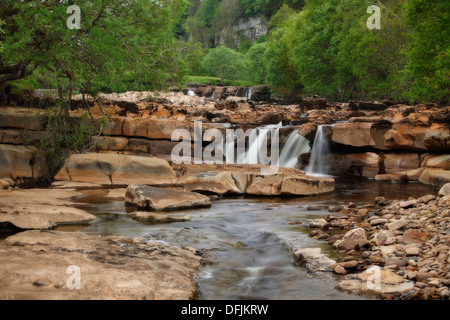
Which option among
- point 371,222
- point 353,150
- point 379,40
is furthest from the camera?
point 379,40

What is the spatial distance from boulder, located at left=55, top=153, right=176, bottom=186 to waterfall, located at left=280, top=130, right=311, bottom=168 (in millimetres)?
7017

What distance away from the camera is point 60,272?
5.69 metres

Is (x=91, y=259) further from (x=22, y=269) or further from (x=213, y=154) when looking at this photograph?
(x=213, y=154)

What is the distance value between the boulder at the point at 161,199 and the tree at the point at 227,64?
233ft

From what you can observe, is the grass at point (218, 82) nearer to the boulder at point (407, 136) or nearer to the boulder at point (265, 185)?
the boulder at point (407, 136)

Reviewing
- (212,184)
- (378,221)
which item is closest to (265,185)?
(212,184)

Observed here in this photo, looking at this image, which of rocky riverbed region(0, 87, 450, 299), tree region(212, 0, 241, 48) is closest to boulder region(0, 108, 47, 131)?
rocky riverbed region(0, 87, 450, 299)

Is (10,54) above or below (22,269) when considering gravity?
above

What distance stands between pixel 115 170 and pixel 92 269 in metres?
10.8

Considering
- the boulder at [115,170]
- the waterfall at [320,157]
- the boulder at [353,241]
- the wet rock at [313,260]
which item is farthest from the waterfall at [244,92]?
the wet rock at [313,260]

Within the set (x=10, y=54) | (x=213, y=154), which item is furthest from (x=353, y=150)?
(x=10, y=54)

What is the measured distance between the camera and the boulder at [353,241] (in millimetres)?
7906

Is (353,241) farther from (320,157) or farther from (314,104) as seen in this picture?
(314,104)

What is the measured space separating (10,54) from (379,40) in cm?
3098
